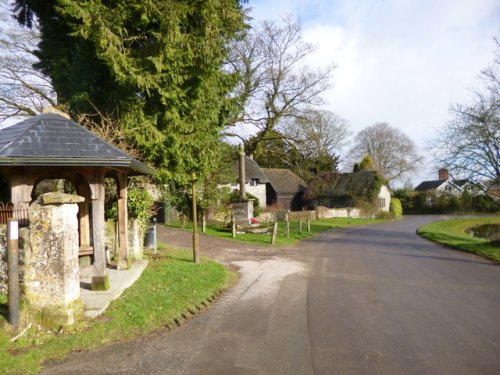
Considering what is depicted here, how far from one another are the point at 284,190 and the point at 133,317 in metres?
44.8

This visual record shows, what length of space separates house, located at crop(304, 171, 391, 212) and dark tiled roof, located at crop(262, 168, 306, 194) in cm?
148

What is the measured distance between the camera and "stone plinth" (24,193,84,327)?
6234 millimetres

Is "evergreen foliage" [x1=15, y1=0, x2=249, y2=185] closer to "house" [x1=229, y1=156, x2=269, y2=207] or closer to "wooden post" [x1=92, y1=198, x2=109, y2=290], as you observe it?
"wooden post" [x1=92, y1=198, x2=109, y2=290]

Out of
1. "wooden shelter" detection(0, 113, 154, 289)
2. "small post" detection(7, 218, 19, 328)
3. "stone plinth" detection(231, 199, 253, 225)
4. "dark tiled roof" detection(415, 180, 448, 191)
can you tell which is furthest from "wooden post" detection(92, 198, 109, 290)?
"dark tiled roof" detection(415, 180, 448, 191)

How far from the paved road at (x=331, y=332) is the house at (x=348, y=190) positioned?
4032cm

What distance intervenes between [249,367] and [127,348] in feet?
5.77

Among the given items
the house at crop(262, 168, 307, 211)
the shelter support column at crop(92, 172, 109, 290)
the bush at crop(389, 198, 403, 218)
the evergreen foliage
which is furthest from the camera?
the bush at crop(389, 198, 403, 218)

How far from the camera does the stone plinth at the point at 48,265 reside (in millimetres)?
6234

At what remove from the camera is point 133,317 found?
694 cm

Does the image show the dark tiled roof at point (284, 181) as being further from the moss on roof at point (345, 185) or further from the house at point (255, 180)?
the house at point (255, 180)

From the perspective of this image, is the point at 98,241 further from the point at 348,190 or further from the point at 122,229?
the point at 348,190

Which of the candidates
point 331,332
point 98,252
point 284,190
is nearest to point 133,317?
point 98,252

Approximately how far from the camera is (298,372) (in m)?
5.03

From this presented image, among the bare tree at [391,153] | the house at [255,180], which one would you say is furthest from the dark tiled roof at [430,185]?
the house at [255,180]
